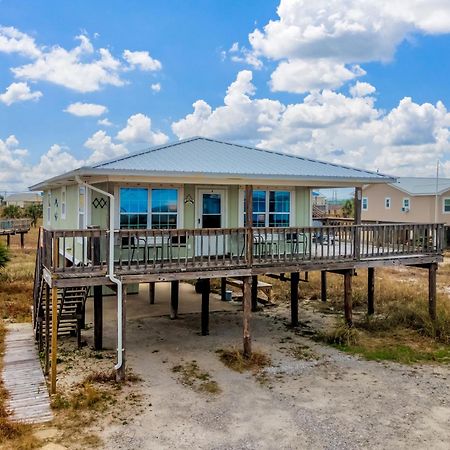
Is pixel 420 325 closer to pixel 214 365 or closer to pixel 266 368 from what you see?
pixel 266 368

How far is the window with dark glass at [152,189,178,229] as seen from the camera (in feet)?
44.9

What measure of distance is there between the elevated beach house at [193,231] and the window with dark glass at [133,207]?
3 centimetres

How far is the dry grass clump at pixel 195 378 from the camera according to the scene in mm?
10500

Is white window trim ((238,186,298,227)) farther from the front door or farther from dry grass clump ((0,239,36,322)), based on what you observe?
dry grass clump ((0,239,36,322))

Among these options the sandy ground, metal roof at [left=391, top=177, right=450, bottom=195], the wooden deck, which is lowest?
the sandy ground

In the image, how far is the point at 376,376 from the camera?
11.2 meters

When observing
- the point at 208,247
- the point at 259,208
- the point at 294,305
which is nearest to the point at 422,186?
the point at 294,305

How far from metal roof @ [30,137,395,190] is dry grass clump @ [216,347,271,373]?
14.8ft

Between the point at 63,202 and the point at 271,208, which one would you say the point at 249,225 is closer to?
the point at 271,208

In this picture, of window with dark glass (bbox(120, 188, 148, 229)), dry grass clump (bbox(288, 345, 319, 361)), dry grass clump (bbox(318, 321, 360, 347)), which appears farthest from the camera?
dry grass clump (bbox(318, 321, 360, 347))

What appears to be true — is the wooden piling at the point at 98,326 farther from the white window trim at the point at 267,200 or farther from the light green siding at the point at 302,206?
the light green siding at the point at 302,206

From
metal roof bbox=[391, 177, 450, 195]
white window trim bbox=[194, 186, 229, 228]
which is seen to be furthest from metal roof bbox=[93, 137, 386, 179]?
metal roof bbox=[391, 177, 450, 195]

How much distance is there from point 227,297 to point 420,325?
8.04 meters

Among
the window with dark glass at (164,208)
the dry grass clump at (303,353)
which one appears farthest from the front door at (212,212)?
the dry grass clump at (303,353)
